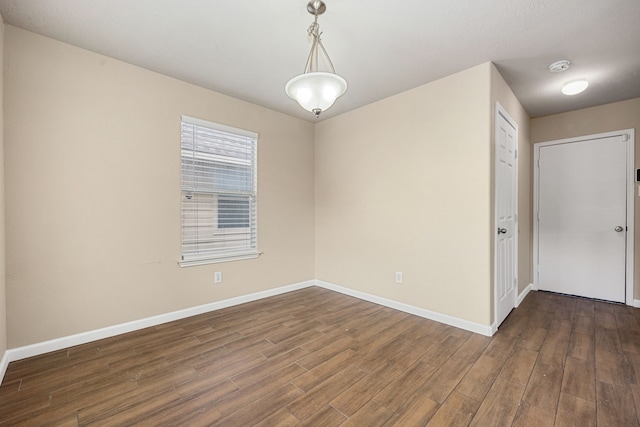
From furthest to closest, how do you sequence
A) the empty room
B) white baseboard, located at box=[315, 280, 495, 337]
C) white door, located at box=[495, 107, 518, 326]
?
white door, located at box=[495, 107, 518, 326], white baseboard, located at box=[315, 280, 495, 337], the empty room

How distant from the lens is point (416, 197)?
10.3 feet

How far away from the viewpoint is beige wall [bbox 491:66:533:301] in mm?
3191

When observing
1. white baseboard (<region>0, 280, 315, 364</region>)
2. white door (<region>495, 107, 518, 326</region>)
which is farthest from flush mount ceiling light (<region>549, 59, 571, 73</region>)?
white baseboard (<region>0, 280, 315, 364</region>)

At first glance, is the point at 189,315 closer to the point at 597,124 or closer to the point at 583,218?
the point at 583,218

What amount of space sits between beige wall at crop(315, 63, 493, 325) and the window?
119cm

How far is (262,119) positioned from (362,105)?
1.34 meters

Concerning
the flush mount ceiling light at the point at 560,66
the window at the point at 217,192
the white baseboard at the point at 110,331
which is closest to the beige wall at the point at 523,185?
the flush mount ceiling light at the point at 560,66

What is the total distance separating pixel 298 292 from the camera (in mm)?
3945

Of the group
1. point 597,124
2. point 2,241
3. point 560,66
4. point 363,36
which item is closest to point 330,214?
point 363,36

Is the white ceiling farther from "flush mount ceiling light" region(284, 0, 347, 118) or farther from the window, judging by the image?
the window

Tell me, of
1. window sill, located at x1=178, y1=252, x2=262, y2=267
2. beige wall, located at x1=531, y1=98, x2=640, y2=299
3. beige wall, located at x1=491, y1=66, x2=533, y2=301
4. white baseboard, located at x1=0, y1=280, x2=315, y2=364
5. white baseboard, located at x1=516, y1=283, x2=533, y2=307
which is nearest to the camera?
white baseboard, located at x1=0, y1=280, x2=315, y2=364

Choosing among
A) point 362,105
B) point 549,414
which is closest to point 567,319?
point 549,414

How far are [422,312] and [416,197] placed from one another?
1.28 m

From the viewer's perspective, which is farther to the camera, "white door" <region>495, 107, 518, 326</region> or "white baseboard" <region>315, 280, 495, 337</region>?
"white door" <region>495, 107, 518, 326</region>
